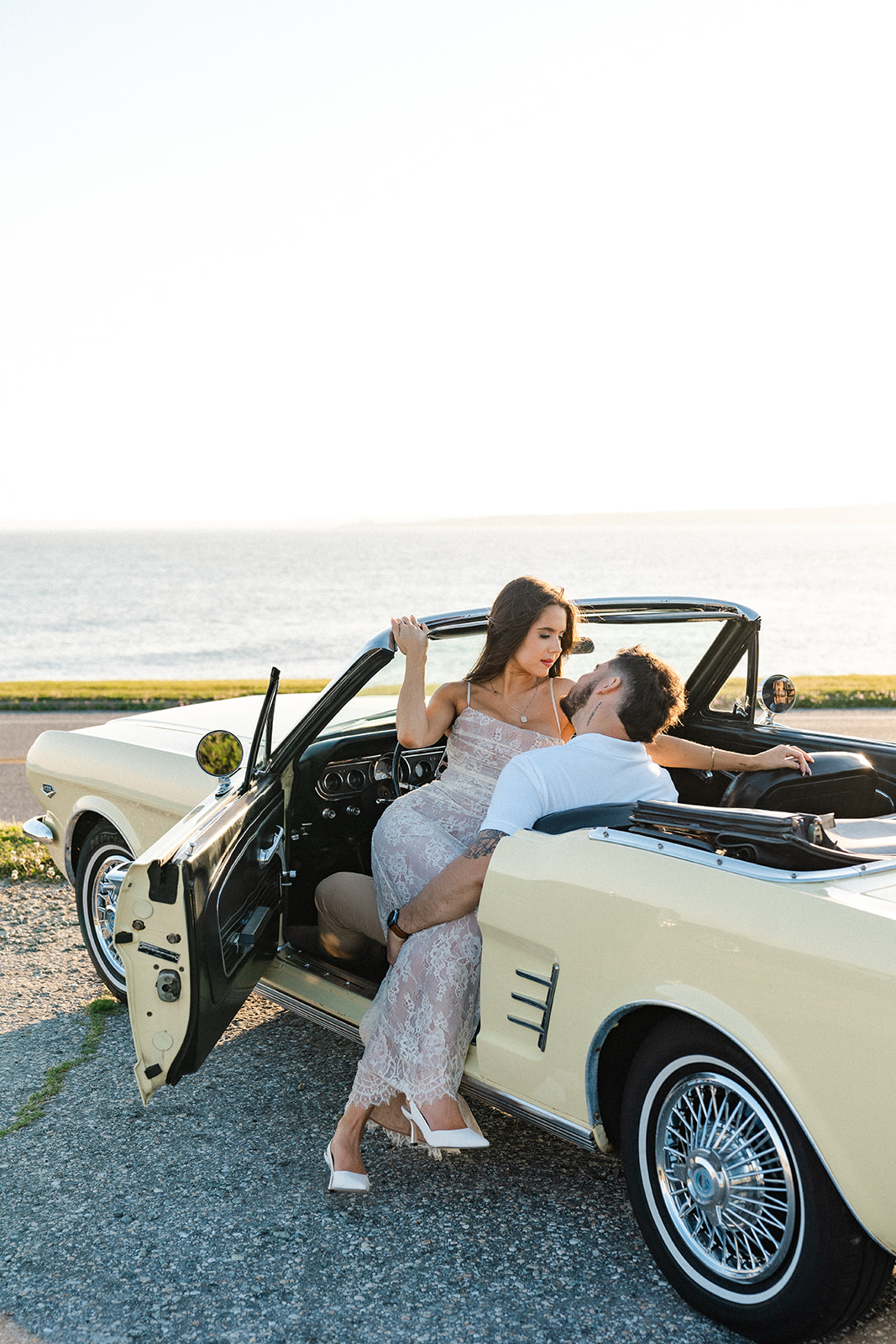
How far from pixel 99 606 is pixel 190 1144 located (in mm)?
70003

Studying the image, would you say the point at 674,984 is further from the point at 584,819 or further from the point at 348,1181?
the point at 348,1181

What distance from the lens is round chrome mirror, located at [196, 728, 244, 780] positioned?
3.89 meters

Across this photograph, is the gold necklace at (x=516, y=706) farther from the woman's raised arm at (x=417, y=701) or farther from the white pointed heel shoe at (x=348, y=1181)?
the white pointed heel shoe at (x=348, y=1181)

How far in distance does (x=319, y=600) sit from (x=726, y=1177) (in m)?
74.9

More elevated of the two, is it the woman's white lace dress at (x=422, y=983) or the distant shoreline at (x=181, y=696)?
the woman's white lace dress at (x=422, y=983)

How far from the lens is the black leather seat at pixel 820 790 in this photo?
12.2ft

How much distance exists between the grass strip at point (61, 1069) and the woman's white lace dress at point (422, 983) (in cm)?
125

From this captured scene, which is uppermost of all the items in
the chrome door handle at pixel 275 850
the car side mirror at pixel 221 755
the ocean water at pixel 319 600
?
the car side mirror at pixel 221 755

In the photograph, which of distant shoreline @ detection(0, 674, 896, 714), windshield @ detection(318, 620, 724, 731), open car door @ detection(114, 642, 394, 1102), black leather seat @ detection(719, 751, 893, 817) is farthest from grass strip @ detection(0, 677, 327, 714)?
black leather seat @ detection(719, 751, 893, 817)

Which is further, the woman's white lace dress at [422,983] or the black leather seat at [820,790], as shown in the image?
the black leather seat at [820,790]

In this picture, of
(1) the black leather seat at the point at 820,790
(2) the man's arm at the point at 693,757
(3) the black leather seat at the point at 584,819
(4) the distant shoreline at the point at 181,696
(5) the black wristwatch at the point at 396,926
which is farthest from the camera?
(4) the distant shoreline at the point at 181,696

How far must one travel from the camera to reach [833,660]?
38406mm

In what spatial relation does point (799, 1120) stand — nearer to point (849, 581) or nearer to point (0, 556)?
point (849, 581)

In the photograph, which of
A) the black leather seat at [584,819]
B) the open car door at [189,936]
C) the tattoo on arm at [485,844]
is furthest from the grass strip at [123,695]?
the black leather seat at [584,819]
